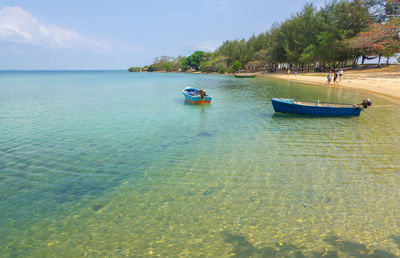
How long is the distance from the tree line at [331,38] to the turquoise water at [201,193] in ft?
113

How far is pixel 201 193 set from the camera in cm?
686

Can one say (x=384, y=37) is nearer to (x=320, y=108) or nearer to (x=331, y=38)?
(x=331, y=38)

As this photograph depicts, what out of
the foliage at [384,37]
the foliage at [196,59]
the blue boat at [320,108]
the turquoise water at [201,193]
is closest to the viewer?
the turquoise water at [201,193]

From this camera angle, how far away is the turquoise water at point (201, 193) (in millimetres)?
4938

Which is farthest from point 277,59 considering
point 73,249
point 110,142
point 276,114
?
point 73,249

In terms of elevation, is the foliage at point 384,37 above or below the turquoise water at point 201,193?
above

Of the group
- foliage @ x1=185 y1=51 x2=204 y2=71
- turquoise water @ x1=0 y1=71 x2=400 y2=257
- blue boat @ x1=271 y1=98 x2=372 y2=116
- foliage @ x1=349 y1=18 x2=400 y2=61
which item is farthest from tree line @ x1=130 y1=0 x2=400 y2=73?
foliage @ x1=185 y1=51 x2=204 y2=71

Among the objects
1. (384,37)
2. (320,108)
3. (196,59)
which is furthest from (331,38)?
(196,59)

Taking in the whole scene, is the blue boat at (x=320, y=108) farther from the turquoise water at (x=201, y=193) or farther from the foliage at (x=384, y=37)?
the foliage at (x=384, y=37)

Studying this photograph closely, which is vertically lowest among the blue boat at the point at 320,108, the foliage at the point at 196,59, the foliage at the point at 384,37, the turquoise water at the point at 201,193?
the turquoise water at the point at 201,193

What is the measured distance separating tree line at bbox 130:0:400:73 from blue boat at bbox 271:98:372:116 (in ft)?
82.0

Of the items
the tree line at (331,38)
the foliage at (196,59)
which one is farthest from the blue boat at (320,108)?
the foliage at (196,59)

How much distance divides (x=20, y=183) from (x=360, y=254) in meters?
9.93

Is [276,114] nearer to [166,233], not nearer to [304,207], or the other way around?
[304,207]
